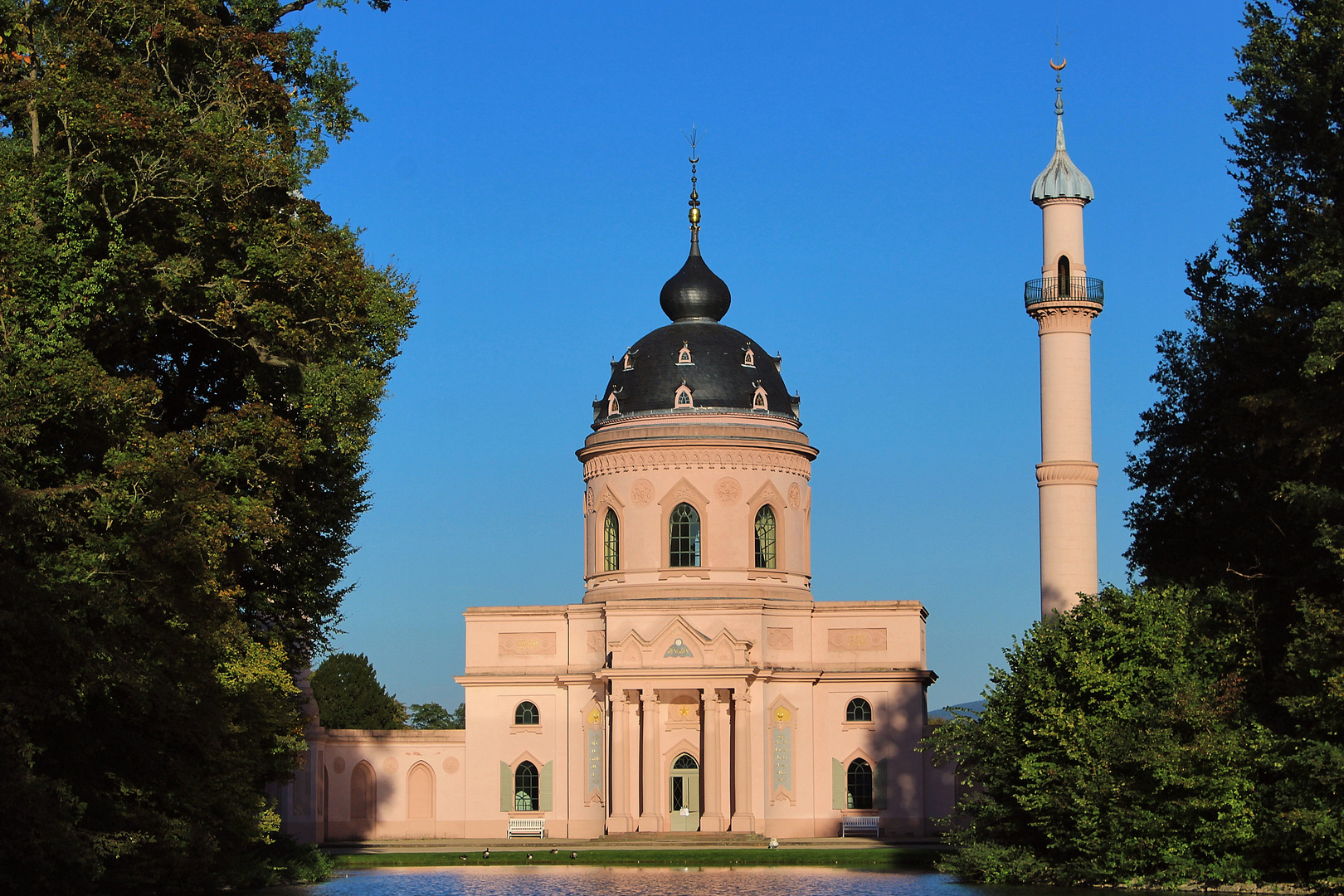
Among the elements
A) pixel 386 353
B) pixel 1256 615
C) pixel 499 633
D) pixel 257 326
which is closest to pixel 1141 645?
pixel 1256 615

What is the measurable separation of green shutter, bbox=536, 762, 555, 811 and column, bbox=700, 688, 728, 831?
5.13m

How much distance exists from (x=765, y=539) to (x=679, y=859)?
15.3 metres

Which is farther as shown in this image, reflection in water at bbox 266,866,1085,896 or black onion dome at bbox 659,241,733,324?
black onion dome at bbox 659,241,733,324

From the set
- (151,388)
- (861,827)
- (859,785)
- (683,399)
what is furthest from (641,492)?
(151,388)

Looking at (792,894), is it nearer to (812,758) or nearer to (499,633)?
(812,758)

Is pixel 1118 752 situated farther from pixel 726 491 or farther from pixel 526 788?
pixel 526 788

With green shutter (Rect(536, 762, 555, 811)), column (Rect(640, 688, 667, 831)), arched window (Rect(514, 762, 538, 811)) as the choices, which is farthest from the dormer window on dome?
arched window (Rect(514, 762, 538, 811))

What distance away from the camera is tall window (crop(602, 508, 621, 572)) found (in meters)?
56.2

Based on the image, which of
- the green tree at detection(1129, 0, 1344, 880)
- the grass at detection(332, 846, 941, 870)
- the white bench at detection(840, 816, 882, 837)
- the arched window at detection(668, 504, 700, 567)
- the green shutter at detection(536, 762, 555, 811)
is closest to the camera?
the green tree at detection(1129, 0, 1344, 880)

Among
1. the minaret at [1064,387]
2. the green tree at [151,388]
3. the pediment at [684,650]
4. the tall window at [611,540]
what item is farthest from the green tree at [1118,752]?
the tall window at [611,540]

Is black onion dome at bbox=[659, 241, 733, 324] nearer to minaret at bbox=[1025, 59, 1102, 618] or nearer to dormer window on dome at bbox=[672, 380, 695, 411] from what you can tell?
dormer window on dome at bbox=[672, 380, 695, 411]

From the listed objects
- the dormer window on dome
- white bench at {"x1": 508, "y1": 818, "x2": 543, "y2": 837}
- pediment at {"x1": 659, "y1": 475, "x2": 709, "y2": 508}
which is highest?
the dormer window on dome

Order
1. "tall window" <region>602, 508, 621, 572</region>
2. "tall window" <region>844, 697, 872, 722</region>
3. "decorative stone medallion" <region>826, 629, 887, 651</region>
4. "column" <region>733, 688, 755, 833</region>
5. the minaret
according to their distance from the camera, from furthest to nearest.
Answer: "tall window" <region>602, 508, 621, 572</region> < "decorative stone medallion" <region>826, 629, 887, 651</region> < "tall window" <region>844, 697, 872, 722</region> < "column" <region>733, 688, 755, 833</region> < the minaret

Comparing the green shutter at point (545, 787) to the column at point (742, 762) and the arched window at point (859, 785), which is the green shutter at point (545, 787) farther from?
the arched window at point (859, 785)
